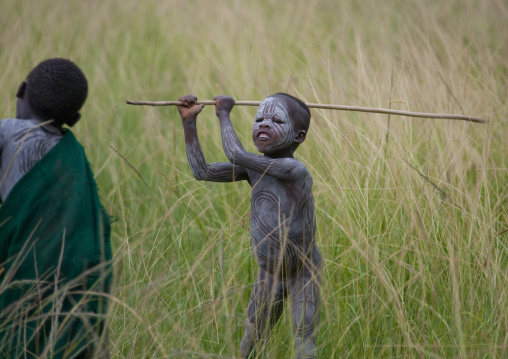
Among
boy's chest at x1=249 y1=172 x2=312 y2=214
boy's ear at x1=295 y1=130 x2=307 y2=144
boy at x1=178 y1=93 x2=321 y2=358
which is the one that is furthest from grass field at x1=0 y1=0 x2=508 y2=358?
boy's ear at x1=295 y1=130 x2=307 y2=144

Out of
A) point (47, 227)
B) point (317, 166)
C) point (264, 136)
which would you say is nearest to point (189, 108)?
point (264, 136)

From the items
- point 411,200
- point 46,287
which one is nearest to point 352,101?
point 411,200

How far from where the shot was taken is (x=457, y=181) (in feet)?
9.87

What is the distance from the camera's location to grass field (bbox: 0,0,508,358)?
7.59ft

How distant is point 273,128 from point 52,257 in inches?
32.1

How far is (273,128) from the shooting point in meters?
2.01

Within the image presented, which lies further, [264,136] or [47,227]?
[264,136]

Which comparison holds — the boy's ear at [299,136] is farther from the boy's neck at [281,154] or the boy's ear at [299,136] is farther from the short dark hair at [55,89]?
the short dark hair at [55,89]

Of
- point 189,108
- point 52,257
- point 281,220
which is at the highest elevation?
point 189,108

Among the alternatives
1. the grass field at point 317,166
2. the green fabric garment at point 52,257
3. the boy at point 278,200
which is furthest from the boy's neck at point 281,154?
the green fabric garment at point 52,257

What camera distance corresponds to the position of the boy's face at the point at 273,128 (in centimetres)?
202

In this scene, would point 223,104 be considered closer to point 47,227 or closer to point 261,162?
point 261,162

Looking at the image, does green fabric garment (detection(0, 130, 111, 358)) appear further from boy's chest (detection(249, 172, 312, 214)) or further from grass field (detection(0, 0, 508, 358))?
boy's chest (detection(249, 172, 312, 214))

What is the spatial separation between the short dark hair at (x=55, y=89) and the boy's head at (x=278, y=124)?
1.95ft
